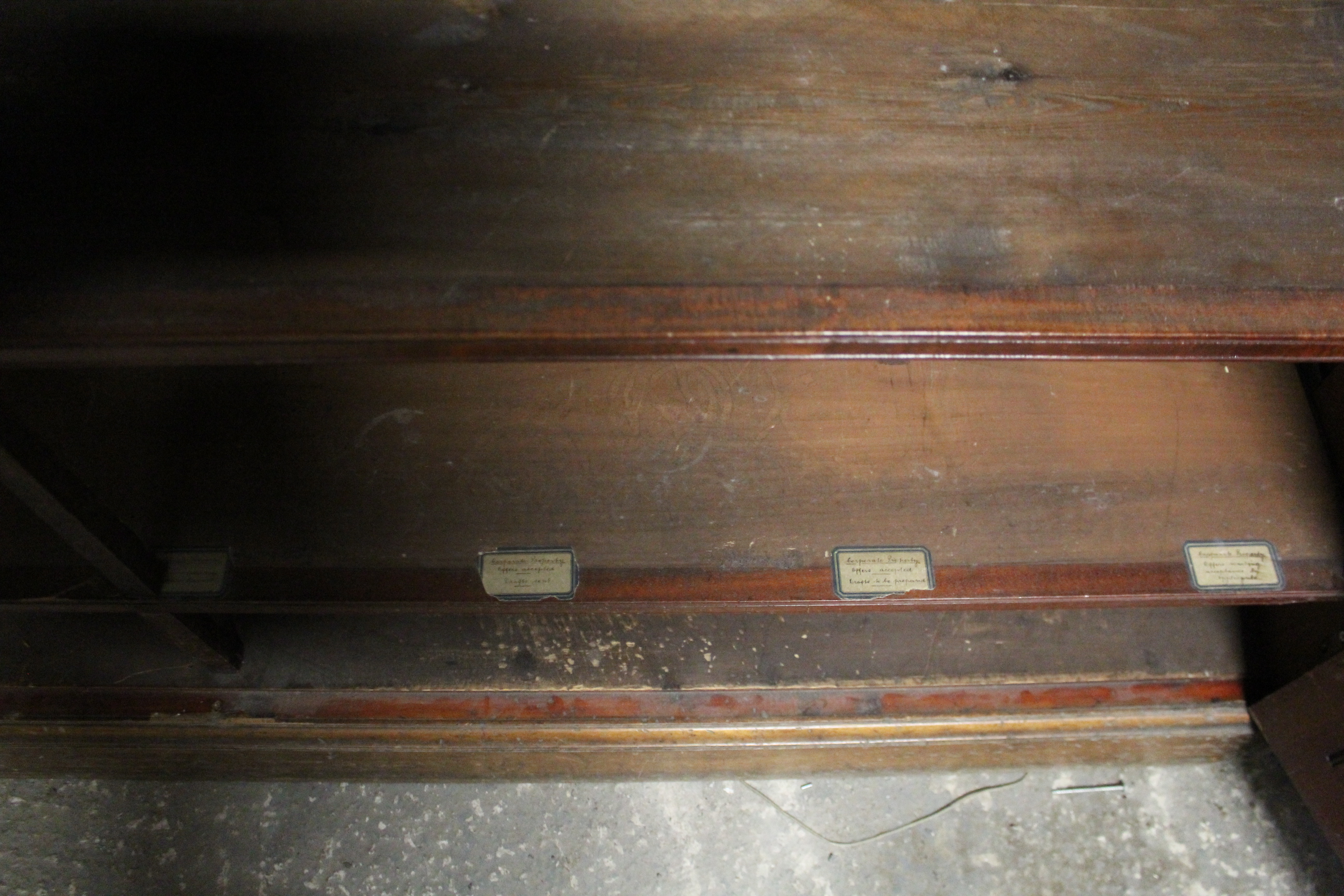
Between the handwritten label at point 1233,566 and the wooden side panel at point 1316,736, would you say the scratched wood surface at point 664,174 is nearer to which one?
the handwritten label at point 1233,566

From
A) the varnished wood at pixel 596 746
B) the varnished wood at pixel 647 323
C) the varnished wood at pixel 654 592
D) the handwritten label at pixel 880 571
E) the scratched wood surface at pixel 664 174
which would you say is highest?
the scratched wood surface at pixel 664 174

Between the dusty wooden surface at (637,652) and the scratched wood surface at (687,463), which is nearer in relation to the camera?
the scratched wood surface at (687,463)

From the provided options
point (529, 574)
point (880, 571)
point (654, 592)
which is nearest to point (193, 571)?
point (529, 574)

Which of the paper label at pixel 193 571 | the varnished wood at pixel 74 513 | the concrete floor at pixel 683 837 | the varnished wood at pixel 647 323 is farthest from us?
the concrete floor at pixel 683 837

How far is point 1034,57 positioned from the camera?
30.2 inches

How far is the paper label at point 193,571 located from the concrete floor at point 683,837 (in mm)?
617

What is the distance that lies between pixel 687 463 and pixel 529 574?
22 centimetres

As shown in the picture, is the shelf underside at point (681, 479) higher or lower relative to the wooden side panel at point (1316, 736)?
higher

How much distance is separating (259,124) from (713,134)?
361 mm

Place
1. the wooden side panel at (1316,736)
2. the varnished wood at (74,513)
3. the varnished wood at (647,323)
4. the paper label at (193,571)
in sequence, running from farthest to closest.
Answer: the wooden side panel at (1316,736)
the paper label at (193,571)
the varnished wood at (74,513)
the varnished wood at (647,323)

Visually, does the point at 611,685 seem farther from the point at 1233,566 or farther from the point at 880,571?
the point at 1233,566

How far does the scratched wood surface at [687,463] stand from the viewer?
96cm

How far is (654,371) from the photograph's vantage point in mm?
1076

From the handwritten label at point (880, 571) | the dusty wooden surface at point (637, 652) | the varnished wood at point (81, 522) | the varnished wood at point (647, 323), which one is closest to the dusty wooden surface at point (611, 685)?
the dusty wooden surface at point (637, 652)
